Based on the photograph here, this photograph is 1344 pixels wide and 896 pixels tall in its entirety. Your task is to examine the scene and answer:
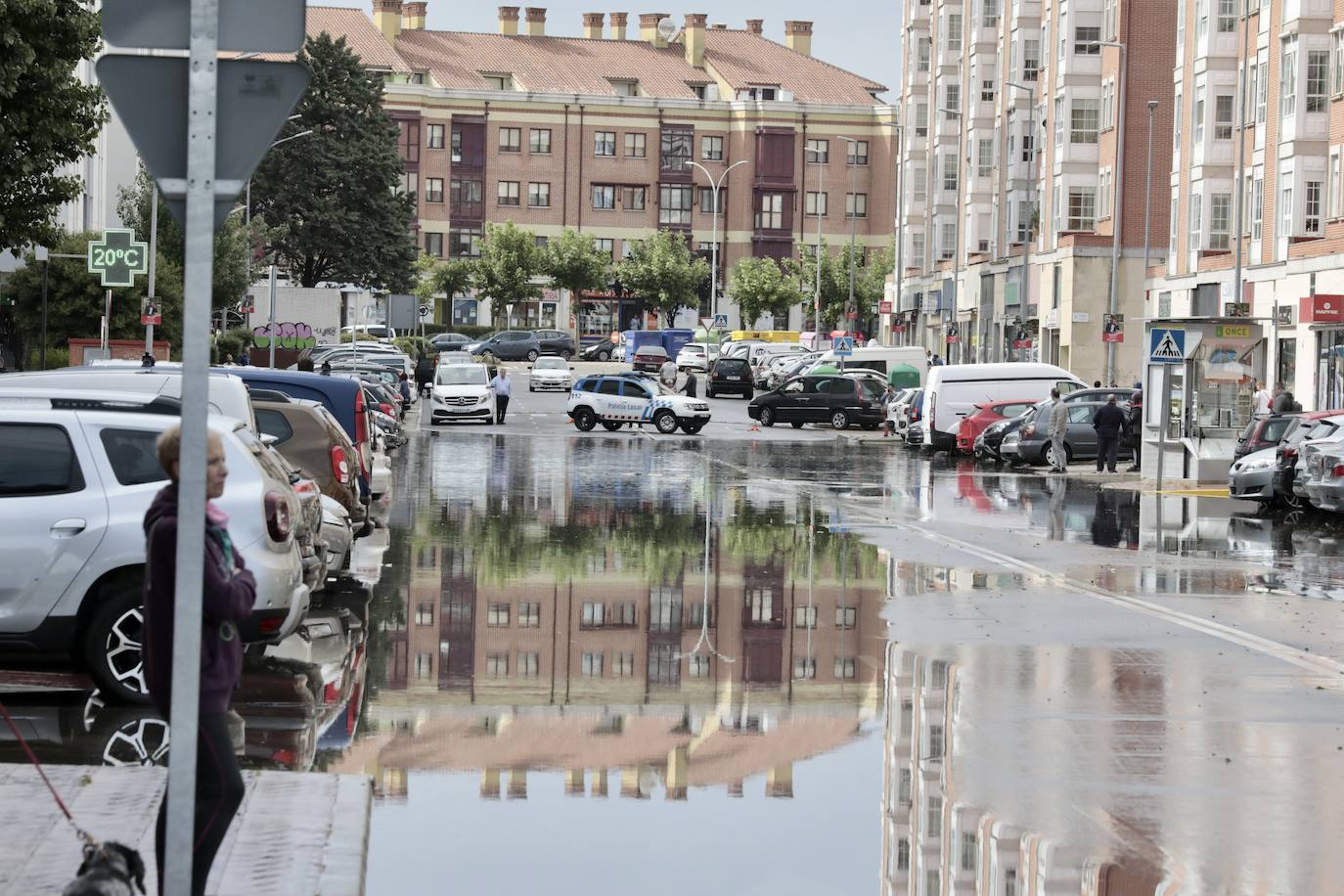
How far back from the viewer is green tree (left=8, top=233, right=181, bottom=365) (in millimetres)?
49344

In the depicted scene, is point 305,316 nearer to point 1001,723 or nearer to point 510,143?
point 510,143

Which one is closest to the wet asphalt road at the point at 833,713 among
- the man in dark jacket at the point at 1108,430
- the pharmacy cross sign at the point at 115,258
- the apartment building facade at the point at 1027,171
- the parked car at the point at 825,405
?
the man in dark jacket at the point at 1108,430

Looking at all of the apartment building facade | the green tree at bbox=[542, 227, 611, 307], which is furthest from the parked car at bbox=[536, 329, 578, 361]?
the apartment building facade

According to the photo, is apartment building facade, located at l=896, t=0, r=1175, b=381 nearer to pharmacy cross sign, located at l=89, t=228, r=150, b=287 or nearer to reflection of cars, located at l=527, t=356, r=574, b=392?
reflection of cars, located at l=527, t=356, r=574, b=392

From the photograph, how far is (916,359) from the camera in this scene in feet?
231

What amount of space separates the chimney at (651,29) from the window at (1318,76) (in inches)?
3128

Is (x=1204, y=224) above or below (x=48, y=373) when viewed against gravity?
above

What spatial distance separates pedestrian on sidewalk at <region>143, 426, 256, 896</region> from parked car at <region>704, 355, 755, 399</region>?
241 ft

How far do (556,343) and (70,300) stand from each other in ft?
180

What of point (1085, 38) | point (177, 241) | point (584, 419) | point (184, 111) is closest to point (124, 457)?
point (184, 111)

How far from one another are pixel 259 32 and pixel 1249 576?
50.1 ft

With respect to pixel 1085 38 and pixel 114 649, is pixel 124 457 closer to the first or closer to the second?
pixel 114 649

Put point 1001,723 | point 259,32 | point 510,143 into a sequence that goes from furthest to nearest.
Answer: point 510,143
point 1001,723
point 259,32

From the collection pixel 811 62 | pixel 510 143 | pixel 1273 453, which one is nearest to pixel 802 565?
pixel 1273 453
